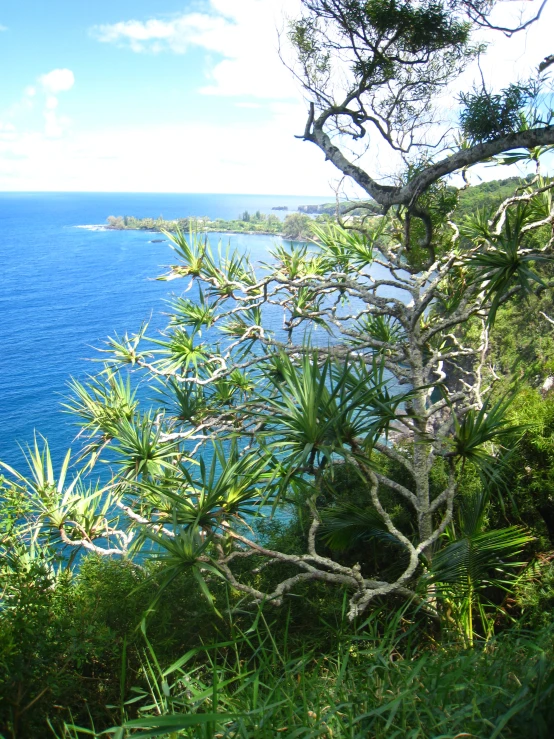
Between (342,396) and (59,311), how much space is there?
32.0 m

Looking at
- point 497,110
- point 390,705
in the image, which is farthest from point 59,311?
point 390,705

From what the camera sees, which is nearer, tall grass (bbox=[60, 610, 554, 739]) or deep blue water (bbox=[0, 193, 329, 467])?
tall grass (bbox=[60, 610, 554, 739])

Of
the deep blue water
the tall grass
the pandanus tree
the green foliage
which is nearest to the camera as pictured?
the tall grass

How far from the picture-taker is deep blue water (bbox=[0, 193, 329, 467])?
19.2 meters

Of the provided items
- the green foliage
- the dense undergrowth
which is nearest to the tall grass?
the dense undergrowth

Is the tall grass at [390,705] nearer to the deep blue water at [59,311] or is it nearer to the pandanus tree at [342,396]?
the pandanus tree at [342,396]

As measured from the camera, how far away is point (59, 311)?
1249 inches

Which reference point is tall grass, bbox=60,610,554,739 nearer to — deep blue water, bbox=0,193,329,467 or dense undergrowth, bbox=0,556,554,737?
dense undergrowth, bbox=0,556,554,737

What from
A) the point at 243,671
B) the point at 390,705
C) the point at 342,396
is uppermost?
the point at 342,396

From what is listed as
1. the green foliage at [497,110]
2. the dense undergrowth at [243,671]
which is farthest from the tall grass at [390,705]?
the green foliage at [497,110]

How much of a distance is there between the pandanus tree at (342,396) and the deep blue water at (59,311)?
0.83m

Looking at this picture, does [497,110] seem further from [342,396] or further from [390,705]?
[390,705]

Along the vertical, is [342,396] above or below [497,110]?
below

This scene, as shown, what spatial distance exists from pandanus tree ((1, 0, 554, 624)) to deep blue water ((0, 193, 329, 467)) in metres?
0.83
